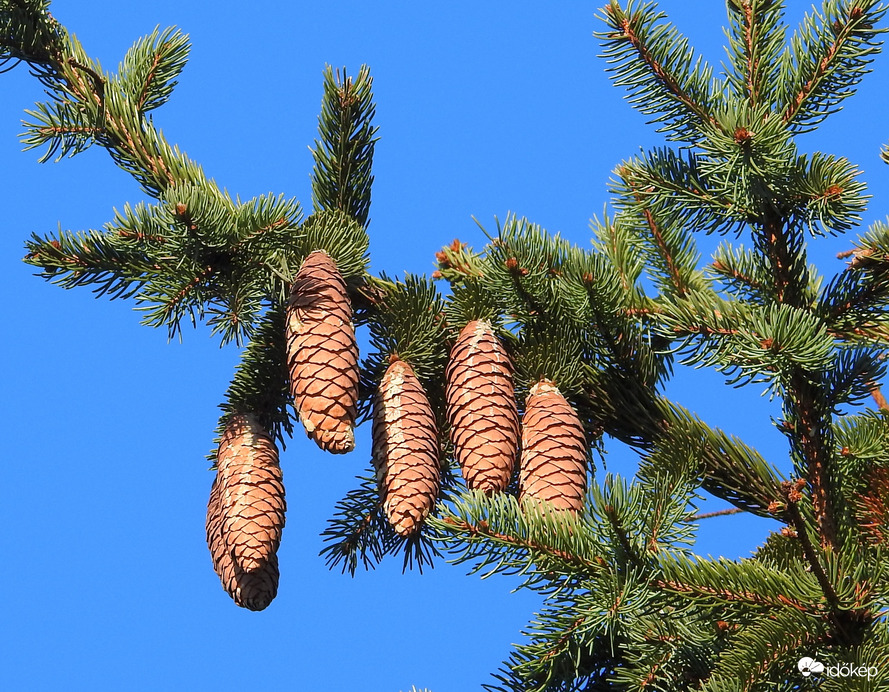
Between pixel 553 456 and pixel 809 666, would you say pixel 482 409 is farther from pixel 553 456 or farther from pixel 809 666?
pixel 809 666

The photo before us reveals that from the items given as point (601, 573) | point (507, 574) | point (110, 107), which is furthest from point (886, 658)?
point (110, 107)

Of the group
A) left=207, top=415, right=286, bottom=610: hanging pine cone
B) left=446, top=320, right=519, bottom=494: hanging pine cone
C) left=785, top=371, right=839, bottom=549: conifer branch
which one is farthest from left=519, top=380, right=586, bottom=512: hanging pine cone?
left=207, top=415, right=286, bottom=610: hanging pine cone

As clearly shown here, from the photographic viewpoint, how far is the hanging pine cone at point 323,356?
113 inches

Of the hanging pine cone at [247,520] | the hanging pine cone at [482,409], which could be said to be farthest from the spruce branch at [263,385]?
the hanging pine cone at [482,409]

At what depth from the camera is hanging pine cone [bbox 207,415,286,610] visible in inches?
120

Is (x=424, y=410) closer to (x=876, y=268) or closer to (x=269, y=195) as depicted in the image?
(x=269, y=195)

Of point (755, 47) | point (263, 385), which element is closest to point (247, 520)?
point (263, 385)

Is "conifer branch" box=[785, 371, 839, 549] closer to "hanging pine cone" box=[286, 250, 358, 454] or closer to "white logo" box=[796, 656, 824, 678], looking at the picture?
"white logo" box=[796, 656, 824, 678]

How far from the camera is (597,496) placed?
235 centimetres

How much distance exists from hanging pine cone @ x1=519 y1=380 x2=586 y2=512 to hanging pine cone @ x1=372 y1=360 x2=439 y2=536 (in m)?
0.23

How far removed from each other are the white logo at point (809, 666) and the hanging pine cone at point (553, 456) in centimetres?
62

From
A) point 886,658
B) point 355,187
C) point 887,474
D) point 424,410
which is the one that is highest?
point 355,187

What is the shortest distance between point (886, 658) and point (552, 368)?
1.08 meters

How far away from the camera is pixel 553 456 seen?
293 cm
